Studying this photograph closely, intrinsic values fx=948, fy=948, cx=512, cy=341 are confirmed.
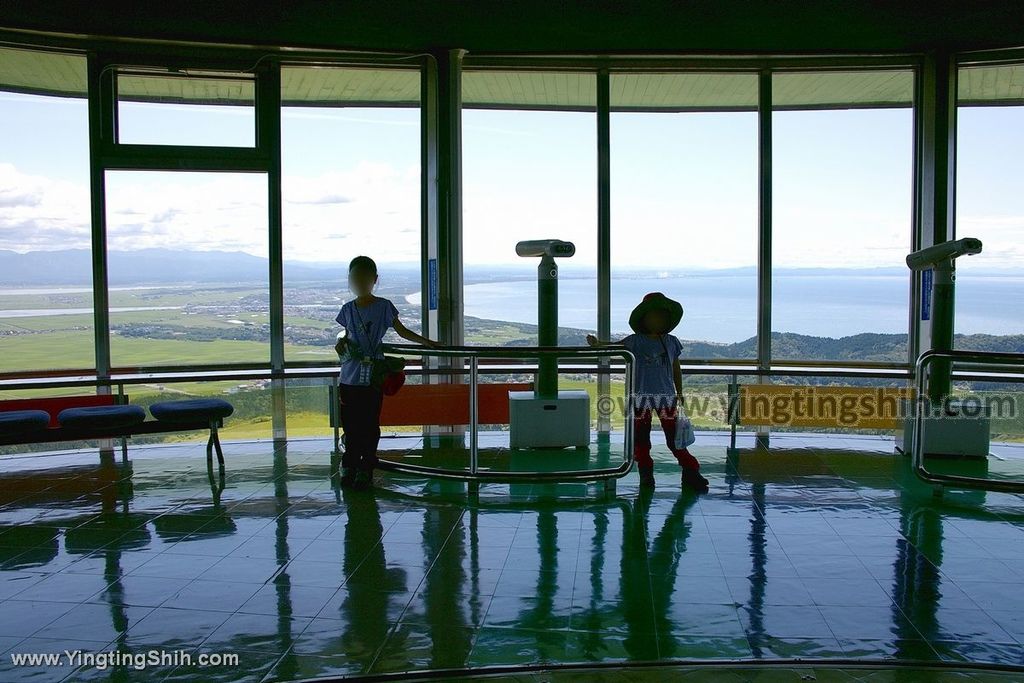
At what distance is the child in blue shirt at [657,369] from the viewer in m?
6.25

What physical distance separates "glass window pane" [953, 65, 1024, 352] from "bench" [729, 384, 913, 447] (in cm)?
103

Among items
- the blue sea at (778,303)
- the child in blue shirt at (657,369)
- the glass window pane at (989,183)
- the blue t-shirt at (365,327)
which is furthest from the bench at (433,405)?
the glass window pane at (989,183)

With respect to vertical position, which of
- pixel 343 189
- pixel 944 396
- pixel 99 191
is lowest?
pixel 944 396

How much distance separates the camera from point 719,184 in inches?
342

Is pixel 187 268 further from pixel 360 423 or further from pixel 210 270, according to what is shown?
pixel 360 423

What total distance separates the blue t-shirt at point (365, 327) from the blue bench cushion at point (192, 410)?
122 cm

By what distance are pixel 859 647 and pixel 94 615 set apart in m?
3.11

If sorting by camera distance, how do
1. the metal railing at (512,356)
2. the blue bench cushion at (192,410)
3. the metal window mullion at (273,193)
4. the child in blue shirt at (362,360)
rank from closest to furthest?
the metal railing at (512,356)
the child in blue shirt at (362,360)
the blue bench cushion at (192,410)
the metal window mullion at (273,193)

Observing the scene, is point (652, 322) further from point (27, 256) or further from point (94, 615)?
point (27, 256)

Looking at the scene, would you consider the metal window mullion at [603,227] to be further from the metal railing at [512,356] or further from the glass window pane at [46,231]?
the glass window pane at [46,231]

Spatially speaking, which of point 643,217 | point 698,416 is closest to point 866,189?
point 643,217

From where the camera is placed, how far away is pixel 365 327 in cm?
625

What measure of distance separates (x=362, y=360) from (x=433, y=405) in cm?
156

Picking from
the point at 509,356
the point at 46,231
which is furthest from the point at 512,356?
the point at 46,231
